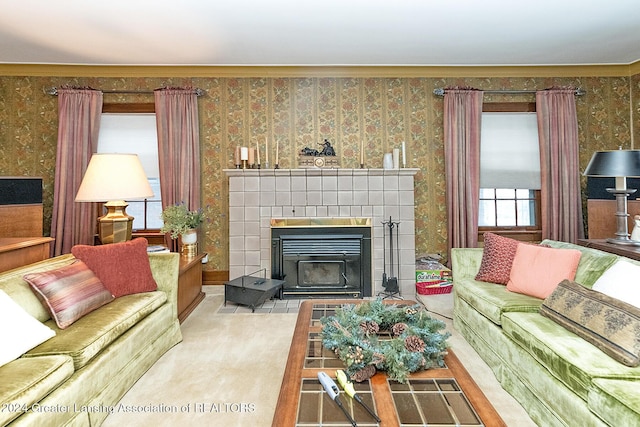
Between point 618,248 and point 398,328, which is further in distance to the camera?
point 618,248

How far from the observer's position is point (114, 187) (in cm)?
263

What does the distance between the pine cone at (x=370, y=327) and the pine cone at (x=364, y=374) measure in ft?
0.98

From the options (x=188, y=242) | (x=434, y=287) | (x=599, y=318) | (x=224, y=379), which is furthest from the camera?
(x=434, y=287)

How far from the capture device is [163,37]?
136 inches

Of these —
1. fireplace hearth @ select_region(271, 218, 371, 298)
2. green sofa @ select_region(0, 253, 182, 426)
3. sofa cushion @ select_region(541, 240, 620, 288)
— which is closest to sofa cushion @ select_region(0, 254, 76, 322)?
green sofa @ select_region(0, 253, 182, 426)

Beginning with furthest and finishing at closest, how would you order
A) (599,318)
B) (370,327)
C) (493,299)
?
(493,299) → (370,327) → (599,318)

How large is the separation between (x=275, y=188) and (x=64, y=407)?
2.86 metres

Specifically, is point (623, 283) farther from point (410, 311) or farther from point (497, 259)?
point (410, 311)

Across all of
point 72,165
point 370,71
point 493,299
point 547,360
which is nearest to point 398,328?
point 547,360

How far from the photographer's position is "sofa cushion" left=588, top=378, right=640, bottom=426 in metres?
1.24

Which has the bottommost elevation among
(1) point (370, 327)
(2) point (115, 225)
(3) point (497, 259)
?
(1) point (370, 327)

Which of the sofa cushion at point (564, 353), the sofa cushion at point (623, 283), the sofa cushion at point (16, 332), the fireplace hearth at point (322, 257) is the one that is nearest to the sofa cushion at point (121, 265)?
the sofa cushion at point (16, 332)

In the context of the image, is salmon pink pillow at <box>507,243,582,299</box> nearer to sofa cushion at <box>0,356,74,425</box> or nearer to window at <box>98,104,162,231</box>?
sofa cushion at <box>0,356,74,425</box>

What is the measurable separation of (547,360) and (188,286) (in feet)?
9.54
